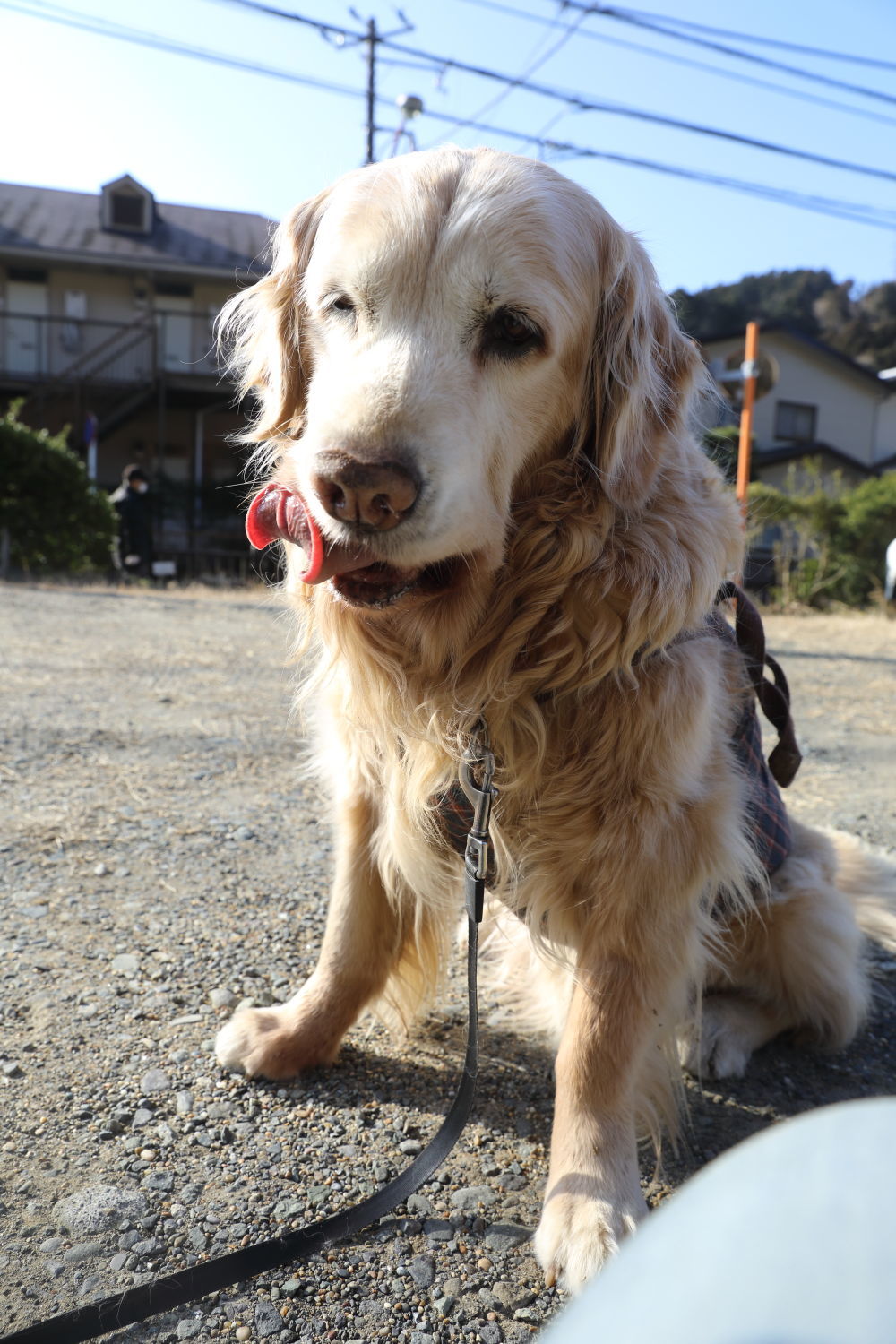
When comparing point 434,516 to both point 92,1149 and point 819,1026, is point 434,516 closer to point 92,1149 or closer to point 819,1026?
point 92,1149

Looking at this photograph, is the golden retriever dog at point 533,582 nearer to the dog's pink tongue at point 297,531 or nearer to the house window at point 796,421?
the dog's pink tongue at point 297,531

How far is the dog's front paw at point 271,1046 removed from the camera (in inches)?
75.2

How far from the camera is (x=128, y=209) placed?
26062 mm

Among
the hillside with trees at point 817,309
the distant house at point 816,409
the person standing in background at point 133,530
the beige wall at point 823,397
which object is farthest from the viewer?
the hillside with trees at point 817,309

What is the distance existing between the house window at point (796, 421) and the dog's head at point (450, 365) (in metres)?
32.3

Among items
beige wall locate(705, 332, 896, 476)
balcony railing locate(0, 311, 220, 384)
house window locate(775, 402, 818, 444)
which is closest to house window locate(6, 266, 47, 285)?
balcony railing locate(0, 311, 220, 384)

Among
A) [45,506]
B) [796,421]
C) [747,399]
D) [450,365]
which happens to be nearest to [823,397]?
[796,421]

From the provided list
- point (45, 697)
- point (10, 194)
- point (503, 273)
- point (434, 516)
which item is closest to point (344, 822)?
point (434, 516)

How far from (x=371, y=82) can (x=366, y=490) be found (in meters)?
17.4

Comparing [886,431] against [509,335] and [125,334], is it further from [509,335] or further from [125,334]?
[509,335]

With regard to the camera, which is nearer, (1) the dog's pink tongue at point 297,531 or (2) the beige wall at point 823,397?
(1) the dog's pink tongue at point 297,531

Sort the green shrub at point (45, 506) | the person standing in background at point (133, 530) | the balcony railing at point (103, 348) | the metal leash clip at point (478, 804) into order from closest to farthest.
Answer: the metal leash clip at point (478, 804) → the green shrub at point (45, 506) → the person standing in background at point (133, 530) → the balcony railing at point (103, 348)

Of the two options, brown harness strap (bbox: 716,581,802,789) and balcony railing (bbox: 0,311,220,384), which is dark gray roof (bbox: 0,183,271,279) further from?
brown harness strap (bbox: 716,581,802,789)

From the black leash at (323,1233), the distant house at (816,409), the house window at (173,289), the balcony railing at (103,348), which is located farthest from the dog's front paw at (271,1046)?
the distant house at (816,409)
